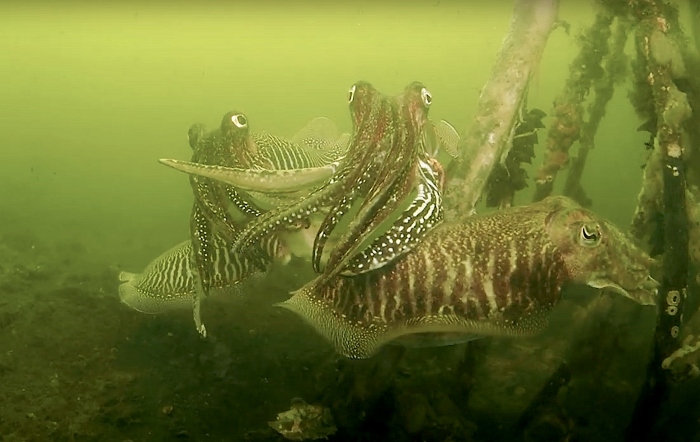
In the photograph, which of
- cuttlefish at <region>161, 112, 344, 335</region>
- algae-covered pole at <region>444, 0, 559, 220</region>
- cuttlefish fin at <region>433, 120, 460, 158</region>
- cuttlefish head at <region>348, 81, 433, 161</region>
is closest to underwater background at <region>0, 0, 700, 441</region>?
cuttlefish fin at <region>433, 120, 460, 158</region>

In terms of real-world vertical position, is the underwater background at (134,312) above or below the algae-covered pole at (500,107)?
below

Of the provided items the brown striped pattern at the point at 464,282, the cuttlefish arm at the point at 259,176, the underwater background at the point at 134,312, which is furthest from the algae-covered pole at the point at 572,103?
the cuttlefish arm at the point at 259,176

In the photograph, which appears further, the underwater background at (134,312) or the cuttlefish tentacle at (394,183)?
the underwater background at (134,312)

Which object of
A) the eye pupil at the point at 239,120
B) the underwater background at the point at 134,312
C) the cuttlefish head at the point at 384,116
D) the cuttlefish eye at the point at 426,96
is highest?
the cuttlefish eye at the point at 426,96

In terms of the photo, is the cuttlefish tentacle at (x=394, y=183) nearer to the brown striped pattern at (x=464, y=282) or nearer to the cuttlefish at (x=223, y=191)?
the brown striped pattern at (x=464, y=282)

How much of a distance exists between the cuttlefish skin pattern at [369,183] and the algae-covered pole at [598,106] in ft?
14.3

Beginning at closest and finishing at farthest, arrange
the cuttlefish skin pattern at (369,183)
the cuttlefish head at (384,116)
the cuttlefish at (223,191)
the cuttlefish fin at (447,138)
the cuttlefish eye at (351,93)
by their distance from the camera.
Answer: the cuttlefish skin pattern at (369,183)
the cuttlefish head at (384,116)
the cuttlefish eye at (351,93)
the cuttlefish at (223,191)
the cuttlefish fin at (447,138)

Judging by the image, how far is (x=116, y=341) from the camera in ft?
15.3

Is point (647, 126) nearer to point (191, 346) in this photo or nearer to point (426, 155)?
point (426, 155)

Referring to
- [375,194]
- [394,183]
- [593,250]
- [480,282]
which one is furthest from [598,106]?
[375,194]

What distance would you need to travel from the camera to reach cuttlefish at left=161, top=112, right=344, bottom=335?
9.98 feet

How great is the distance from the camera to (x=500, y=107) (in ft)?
12.5

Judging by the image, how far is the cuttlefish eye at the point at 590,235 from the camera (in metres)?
2.77

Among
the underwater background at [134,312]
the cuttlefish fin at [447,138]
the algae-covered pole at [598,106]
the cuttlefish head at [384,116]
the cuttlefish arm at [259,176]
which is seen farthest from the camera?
the algae-covered pole at [598,106]
